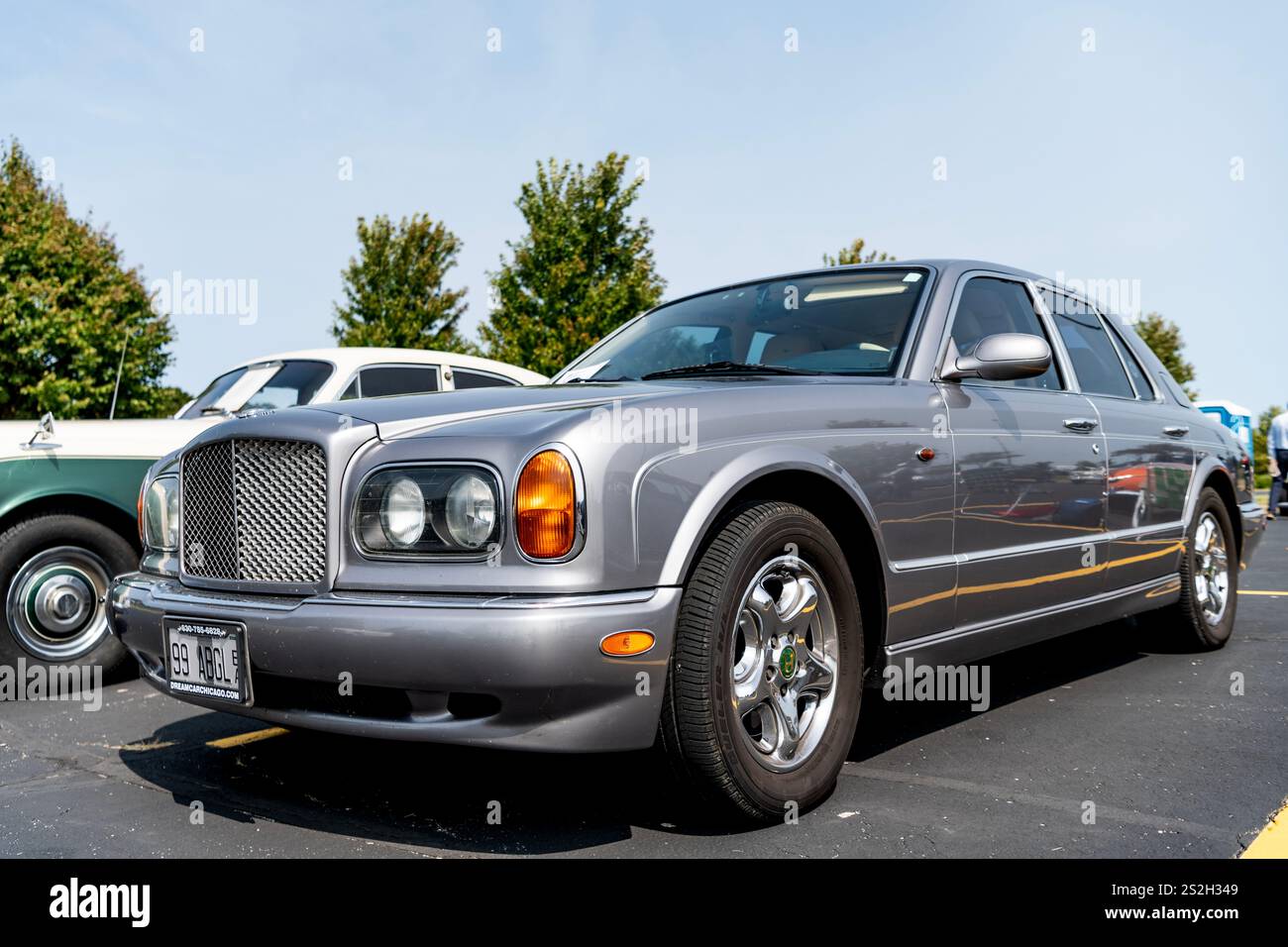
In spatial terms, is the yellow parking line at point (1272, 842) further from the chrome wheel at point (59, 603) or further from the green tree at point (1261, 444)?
the green tree at point (1261, 444)

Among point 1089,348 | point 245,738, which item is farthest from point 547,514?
point 1089,348

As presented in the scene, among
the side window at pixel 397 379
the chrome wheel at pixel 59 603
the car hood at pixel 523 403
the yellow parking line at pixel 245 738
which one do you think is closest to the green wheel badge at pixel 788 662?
the car hood at pixel 523 403

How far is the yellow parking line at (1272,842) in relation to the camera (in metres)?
2.72

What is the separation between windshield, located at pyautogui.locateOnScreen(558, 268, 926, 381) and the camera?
12.8ft

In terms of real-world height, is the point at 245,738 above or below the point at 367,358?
below

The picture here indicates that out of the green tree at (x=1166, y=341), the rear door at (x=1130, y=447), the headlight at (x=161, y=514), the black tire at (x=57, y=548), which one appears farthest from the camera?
the green tree at (x=1166, y=341)

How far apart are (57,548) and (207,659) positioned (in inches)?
110

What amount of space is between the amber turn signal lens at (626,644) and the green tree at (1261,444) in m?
36.0

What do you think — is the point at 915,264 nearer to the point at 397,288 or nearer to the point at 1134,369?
the point at 1134,369

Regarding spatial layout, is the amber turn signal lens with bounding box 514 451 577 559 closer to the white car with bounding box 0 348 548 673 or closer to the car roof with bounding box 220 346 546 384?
the white car with bounding box 0 348 548 673

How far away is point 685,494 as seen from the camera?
2.74 m

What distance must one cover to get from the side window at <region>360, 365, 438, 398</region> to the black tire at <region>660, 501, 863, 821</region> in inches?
146
